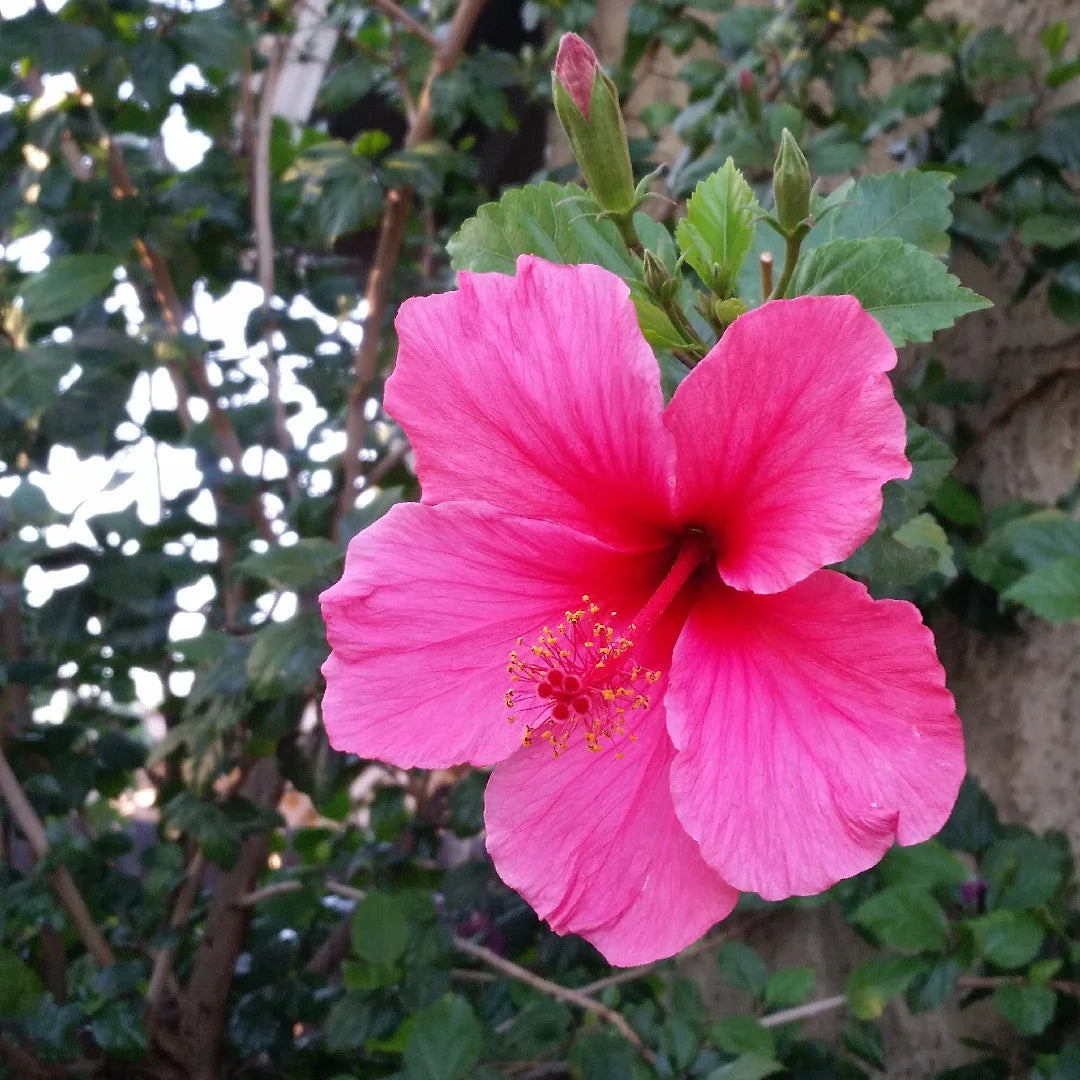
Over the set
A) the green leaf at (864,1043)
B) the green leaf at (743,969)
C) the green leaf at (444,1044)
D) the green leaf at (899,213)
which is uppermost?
the green leaf at (899,213)

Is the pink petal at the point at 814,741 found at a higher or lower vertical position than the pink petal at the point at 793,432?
lower

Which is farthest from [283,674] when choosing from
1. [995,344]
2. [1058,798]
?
[995,344]

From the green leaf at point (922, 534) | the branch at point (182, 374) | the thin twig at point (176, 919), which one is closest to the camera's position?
the green leaf at point (922, 534)

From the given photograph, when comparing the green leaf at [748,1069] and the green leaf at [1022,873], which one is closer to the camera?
the green leaf at [748,1069]

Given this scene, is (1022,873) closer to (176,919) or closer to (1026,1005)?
(1026,1005)

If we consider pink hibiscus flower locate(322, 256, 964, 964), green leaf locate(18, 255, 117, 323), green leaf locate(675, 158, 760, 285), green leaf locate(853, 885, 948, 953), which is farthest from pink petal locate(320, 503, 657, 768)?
green leaf locate(18, 255, 117, 323)

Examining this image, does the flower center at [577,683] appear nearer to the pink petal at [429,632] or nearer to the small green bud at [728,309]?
the pink petal at [429,632]

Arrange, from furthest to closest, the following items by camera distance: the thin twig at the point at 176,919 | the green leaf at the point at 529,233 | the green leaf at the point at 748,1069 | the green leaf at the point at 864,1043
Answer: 1. the thin twig at the point at 176,919
2. the green leaf at the point at 864,1043
3. the green leaf at the point at 748,1069
4. the green leaf at the point at 529,233

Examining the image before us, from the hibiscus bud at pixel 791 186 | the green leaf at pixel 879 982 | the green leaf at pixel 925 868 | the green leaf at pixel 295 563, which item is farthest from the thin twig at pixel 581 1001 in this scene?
the hibiscus bud at pixel 791 186
